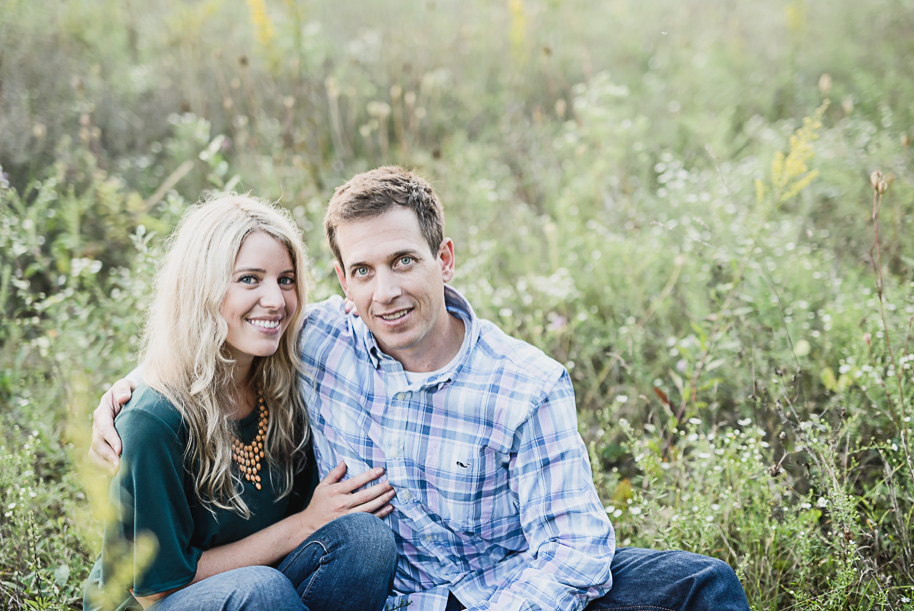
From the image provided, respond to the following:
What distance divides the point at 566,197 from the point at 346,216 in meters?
2.39

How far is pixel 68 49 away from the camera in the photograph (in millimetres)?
5188

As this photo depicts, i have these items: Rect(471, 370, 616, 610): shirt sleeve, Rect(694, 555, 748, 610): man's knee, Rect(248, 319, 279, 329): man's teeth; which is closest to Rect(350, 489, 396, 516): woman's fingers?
Rect(471, 370, 616, 610): shirt sleeve

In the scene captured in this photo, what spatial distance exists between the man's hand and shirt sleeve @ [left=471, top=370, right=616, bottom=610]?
3.49 ft

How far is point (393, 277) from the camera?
2.04 m

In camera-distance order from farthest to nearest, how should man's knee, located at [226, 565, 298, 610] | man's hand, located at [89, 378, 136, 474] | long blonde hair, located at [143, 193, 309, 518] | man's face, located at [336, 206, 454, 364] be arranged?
man's face, located at [336, 206, 454, 364]
long blonde hair, located at [143, 193, 309, 518]
man's hand, located at [89, 378, 136, 474]
man's knee, located at [226, 565, 298, 610]

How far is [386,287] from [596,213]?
2.65 m

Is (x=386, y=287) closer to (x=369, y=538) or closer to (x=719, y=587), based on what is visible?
(x=369, y=538)

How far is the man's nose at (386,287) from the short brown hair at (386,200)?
0.57 ft

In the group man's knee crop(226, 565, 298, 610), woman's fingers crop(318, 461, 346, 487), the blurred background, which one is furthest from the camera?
the blurred background

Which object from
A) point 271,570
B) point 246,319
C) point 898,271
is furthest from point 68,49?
point 898,271

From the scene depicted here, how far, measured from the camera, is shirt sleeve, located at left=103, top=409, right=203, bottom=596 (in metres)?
1.73

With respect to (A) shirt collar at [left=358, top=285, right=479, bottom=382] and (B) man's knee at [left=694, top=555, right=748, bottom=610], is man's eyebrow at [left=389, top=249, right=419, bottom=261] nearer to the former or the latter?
(A) shirt collar at [left=358, top=285, right=479, bottom=382]

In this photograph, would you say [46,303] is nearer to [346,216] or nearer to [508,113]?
[346,216]

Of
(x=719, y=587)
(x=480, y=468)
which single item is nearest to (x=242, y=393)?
(x=480, y=468)
